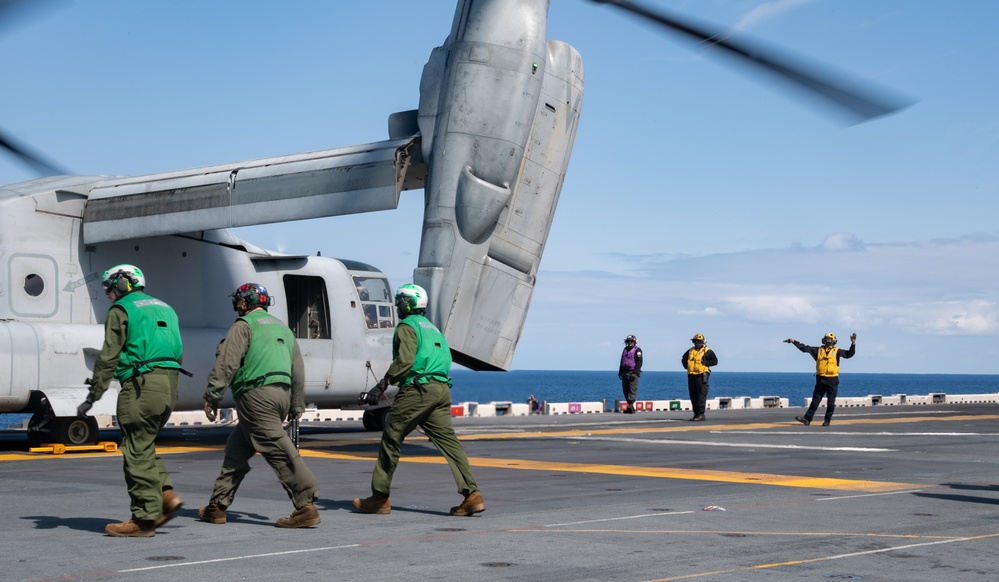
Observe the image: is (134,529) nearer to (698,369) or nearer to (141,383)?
(141,383)

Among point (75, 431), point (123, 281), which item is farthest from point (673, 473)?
point (75, 431)

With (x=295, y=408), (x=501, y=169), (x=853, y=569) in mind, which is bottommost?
(x=853, y=569)

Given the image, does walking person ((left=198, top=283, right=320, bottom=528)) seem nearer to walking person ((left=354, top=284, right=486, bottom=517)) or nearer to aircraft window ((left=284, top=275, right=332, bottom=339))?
walking person ((left=354, top=284, right=486, bottom=517))

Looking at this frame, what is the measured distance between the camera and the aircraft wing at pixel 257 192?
16.1 metres

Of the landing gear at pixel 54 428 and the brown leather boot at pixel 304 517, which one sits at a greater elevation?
the landing gear at pixel 54 428

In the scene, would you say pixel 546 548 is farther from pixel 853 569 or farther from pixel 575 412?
Answer: pixel 575 412

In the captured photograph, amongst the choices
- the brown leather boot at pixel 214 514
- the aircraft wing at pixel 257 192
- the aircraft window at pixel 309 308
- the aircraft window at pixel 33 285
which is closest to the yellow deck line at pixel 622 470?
the aircraft window at pixel 309 308

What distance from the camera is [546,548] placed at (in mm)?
7859

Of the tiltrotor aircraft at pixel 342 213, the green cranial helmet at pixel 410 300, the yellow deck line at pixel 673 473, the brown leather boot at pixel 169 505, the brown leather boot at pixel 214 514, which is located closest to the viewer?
the brown leather boot at pixel 169 505

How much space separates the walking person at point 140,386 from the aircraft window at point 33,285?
9.06m

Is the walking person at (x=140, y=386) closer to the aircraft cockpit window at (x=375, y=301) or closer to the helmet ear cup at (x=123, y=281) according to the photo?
the helmet ear cup at (x=123, y=281)

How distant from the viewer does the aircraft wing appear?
1614cm

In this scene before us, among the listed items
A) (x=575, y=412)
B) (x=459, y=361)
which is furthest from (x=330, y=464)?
(x=575, y=412)

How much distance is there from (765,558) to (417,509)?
3665 millimetres
